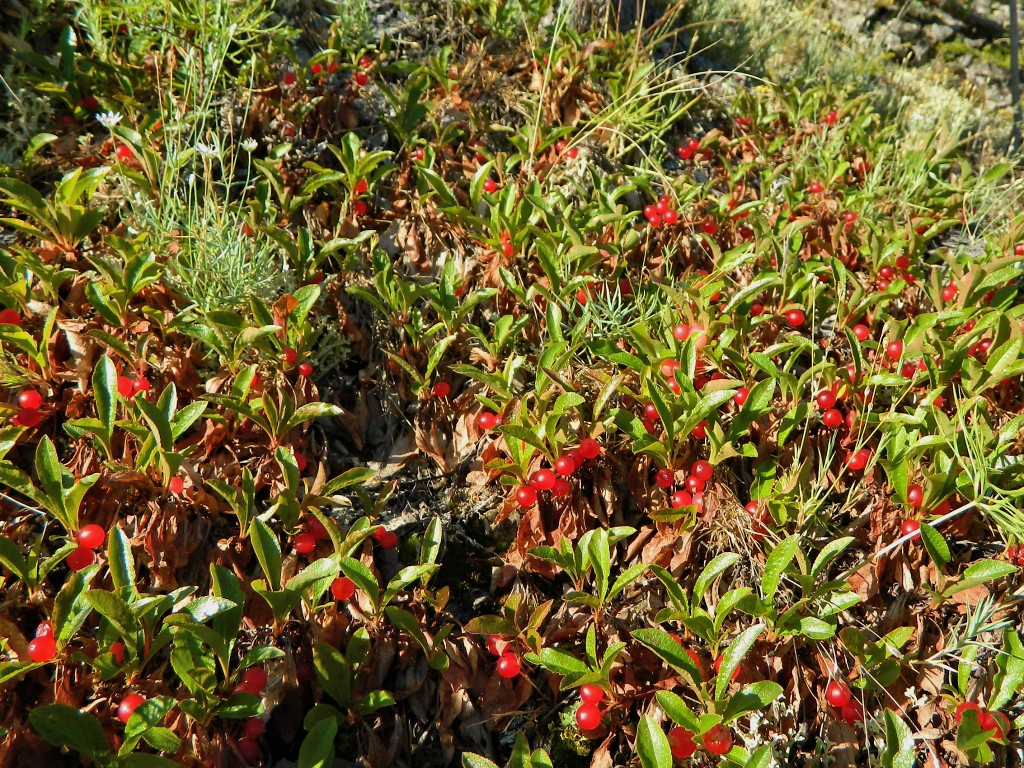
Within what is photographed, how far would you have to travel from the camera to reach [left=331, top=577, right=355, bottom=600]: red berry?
225 cm

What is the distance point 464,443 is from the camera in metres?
2.91

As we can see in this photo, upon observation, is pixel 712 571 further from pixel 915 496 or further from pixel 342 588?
pixel 342 588

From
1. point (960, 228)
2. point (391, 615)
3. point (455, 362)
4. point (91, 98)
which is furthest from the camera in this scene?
point (960, 228)

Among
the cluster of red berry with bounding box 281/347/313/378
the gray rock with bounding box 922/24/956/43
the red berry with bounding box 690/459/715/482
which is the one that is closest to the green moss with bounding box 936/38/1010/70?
the gray rock with bounding box 922/24/956/43

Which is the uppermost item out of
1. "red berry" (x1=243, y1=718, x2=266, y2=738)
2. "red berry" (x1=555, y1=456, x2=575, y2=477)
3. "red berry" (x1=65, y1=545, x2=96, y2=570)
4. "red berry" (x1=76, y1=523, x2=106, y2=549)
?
"red berry" (x1=555, y1=456, x2=575, y2=477)

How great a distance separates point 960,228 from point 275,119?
405 centimetres

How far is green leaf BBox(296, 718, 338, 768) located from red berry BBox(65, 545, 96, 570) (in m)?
0.88

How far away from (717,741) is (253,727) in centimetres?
132

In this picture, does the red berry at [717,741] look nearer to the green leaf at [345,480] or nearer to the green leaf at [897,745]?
the green leaf at [897,745]

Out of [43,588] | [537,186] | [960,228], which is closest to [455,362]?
[537,186]

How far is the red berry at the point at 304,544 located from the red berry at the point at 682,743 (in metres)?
1.27

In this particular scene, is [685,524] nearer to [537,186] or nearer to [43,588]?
[537,186]

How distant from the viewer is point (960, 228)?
4.37m

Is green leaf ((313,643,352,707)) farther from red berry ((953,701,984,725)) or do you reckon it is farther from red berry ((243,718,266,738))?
red berry ((953,701,984,725))
